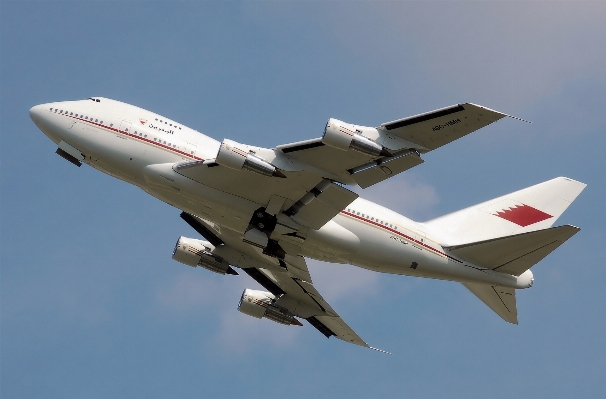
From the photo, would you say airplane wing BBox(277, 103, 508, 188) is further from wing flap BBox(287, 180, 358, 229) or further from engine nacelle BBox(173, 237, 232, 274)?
engine nacelle BBox(173, 237, 232, 274)

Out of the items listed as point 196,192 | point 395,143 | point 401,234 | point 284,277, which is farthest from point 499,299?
point 196,192

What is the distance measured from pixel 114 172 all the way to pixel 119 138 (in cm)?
176

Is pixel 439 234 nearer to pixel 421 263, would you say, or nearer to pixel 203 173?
pixel 421 263

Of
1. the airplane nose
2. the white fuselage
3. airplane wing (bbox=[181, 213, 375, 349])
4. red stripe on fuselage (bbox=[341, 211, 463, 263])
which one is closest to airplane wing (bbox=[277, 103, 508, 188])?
red stripe on fuselage (bbox=[341, 211, 463, 263])

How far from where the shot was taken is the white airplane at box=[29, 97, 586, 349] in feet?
123

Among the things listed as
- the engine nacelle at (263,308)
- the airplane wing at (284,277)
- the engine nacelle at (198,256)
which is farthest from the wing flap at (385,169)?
the engine nacelle at (263,308)

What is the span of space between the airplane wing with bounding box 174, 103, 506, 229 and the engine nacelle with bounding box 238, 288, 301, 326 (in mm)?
11424

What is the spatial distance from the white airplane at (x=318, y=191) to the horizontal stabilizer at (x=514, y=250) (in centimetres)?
6

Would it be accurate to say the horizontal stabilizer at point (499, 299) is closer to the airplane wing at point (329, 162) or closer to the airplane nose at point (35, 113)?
the airplane wing at point (329, 162)

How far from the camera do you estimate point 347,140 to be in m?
37.0

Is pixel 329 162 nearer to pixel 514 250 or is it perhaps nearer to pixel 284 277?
pixel 514 250

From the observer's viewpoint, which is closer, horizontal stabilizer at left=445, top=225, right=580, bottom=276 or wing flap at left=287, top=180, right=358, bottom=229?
wing flap at left=287, top=180, right=358, bottom=229

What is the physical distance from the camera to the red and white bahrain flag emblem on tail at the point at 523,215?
4941 centimetres

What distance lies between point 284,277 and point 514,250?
14.2 m
